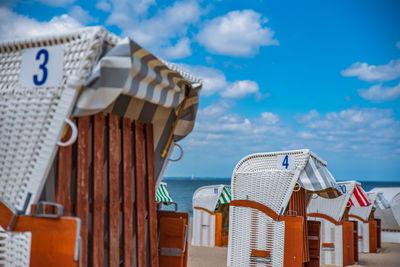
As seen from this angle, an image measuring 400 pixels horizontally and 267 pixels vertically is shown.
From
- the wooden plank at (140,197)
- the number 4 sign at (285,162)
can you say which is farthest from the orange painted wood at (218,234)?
the wooden plank at (140,197)

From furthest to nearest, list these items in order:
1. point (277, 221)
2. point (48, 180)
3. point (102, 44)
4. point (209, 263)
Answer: point (209, 263), point (277, 221), point (48, 180), point (102, 44)

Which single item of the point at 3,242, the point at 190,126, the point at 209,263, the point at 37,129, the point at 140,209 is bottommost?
the point at 209,263

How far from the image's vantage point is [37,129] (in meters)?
2.81

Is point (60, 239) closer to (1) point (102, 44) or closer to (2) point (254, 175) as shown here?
(1) point (102, 44)

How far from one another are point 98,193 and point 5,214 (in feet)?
2.02

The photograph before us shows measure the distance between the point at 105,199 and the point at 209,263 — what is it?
852cm

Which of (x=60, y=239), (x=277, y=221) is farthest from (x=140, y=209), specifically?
(x=277, y=221)

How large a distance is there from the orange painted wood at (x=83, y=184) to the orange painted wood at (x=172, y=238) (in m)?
0.98

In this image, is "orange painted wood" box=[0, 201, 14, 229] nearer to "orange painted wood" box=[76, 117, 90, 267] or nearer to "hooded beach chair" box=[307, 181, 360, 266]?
"orange painted wood" box=[76, 117, 90, 267]

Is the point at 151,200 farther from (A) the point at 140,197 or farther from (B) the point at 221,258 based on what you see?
(B) the point at 221,258

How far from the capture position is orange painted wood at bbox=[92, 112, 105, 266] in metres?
3.20

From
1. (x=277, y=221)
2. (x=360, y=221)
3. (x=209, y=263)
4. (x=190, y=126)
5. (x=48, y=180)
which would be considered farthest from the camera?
(x=360, y=221)

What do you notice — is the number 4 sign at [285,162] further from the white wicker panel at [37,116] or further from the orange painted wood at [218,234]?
the orange painted wood at [218,234]

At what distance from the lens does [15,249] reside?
9.20 feet
